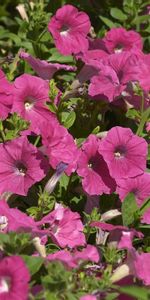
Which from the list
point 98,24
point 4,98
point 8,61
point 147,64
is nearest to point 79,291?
point 4,98

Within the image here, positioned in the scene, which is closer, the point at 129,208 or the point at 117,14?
the point at 129,208

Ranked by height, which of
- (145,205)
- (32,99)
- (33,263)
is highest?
(32,99)

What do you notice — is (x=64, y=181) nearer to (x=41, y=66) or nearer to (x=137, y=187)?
(x=137, y=187)

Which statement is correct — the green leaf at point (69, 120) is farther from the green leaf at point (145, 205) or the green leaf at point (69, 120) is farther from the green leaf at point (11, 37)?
the green leaf at point (11, 37)

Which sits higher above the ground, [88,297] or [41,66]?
[41,66]

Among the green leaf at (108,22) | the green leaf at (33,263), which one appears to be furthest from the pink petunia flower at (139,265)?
the green leaf at (108,22)

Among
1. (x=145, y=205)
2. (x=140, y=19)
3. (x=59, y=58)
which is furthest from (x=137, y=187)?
(x=140, y=19)

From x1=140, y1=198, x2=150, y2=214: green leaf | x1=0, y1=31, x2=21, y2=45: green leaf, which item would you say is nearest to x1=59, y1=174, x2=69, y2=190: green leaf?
x1=140, y1=198, x2=150, y2=214: green leaf

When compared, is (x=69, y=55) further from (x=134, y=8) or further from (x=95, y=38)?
(x=134, y=8)
